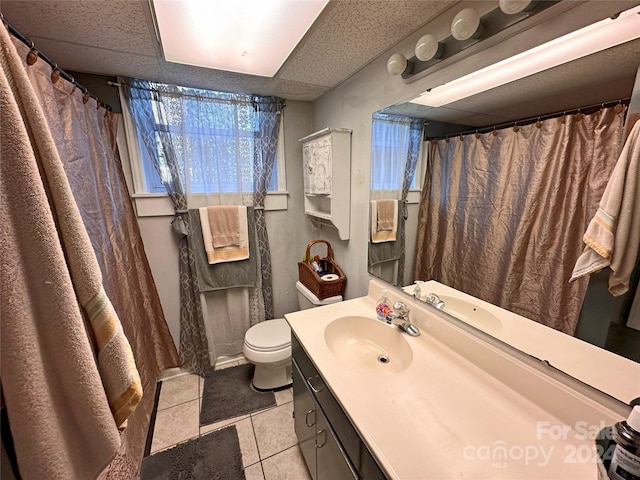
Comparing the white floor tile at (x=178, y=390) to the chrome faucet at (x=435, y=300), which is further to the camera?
the white floor tile at (x=178, y=390)

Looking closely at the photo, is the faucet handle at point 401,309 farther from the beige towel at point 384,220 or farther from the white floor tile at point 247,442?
the white floor tile at point 247,442

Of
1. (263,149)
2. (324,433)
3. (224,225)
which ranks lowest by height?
(324,433)

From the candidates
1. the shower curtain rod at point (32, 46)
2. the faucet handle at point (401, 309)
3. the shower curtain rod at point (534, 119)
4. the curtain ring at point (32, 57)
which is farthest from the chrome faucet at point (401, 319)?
the curtain ring at point (32, 57)

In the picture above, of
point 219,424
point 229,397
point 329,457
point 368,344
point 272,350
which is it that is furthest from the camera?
point 229,397

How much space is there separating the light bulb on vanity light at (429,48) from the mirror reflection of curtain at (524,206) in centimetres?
32

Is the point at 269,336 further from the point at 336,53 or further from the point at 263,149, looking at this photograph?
the point at 336,53

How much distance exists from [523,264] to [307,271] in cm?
135

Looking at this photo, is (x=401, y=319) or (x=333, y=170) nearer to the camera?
(x=401, y=319)

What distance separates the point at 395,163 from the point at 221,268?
145 centimetres

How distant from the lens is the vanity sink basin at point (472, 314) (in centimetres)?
92

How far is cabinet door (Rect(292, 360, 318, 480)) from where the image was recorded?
1.11 m

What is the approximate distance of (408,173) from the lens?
1285 millimetres

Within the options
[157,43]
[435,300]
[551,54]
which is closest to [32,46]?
[157,43]

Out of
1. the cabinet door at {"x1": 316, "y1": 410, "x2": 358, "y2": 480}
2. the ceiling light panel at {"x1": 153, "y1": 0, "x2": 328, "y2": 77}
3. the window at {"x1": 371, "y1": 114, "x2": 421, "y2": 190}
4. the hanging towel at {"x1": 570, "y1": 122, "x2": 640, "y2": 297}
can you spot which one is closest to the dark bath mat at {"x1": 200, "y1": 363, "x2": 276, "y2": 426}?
the cabinet door at {"x1": 316, "y1": 410, "x2": 358, "y2": 480}
